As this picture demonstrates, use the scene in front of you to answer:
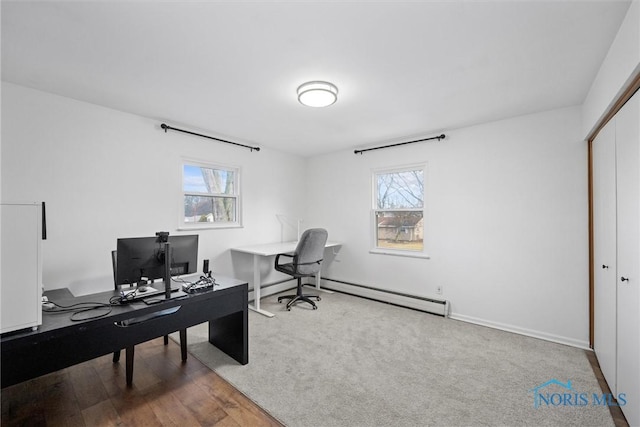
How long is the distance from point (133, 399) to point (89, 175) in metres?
2.09

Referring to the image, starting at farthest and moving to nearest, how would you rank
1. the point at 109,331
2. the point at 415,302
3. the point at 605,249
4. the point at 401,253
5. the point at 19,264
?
the point at 401,253, the point at 415,302, the point at 605,249, the point at 109,331, the point at 19,264

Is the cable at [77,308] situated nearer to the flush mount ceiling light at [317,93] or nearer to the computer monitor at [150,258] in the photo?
the computer monitor at [150,258]

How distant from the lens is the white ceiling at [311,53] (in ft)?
5.03

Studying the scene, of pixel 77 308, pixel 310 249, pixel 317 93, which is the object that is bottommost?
pixel 77 308

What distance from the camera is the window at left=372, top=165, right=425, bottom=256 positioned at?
3.94 metres

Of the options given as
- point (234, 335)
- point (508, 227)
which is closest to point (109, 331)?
point (234, 335)

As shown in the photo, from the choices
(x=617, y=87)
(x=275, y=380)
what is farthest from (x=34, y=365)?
(x=617, y=87)

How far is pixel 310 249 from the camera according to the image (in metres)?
3.74

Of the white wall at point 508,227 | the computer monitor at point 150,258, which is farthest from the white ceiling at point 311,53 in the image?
the computer monitor at point 150,258

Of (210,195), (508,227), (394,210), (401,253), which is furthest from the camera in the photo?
(394,210)

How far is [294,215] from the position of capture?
16.5 feet

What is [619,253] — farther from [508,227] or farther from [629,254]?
[508,227]

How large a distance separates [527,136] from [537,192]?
610mm

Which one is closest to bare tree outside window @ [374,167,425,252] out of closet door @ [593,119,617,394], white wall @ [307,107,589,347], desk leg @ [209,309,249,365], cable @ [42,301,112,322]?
white wall @ [307,107,589,347]
